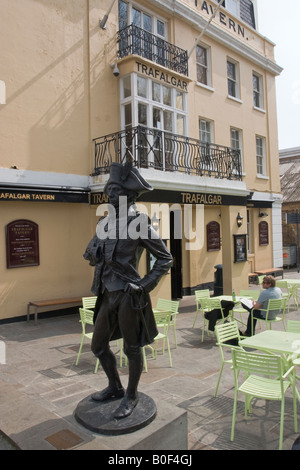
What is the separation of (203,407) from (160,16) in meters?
12.6

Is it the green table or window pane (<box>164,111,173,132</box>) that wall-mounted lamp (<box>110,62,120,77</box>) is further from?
the green table

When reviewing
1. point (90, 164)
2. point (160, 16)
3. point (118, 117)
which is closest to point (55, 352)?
point (90, 164)

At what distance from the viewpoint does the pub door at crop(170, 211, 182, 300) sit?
43.0 ft

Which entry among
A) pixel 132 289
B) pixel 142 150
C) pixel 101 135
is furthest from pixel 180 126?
pixel 132 289

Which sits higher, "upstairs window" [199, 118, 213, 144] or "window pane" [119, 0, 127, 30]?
"window pane" [119, 0, 127, 30]

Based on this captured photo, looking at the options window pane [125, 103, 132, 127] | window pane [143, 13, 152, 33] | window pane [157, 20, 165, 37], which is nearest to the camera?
window pane [125, 103, 132, 127]

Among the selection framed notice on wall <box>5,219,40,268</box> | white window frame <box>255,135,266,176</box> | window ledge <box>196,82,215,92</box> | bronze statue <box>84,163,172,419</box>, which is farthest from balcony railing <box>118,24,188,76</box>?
bronze statue <box>84,163,172,419</box>

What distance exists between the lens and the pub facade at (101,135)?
9.20m

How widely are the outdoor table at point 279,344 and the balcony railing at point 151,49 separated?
9040 millimetres

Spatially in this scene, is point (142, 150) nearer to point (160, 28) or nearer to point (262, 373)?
point (160, 28)

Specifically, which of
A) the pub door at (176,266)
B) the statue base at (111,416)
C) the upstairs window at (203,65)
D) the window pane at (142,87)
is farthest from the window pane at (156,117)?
the statue base at (111,416)

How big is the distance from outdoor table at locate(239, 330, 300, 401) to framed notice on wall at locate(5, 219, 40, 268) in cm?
624

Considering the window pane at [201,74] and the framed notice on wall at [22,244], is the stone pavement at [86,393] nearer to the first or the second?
the framed notice on wall at [22,244]

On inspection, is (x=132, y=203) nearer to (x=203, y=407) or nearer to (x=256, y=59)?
(x=203, y=407)
